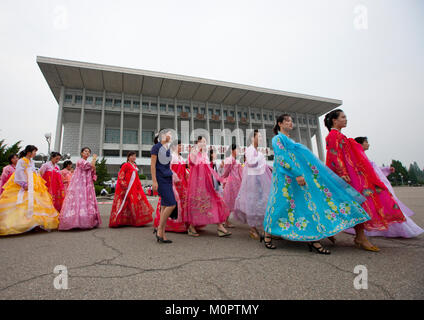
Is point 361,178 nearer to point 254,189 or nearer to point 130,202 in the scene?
point 254,189

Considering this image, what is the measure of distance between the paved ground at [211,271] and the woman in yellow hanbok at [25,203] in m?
1.17

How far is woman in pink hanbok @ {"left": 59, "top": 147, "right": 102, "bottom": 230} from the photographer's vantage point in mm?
4207

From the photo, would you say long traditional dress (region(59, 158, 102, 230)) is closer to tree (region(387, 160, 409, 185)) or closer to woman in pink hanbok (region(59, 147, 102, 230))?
woman in pink hanbok (region(59, 147, 102, 230))

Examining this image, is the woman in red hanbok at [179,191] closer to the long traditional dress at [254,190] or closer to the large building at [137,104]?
the long traditional dress at [254,190]

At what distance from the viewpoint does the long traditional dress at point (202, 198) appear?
138 inches

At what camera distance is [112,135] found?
3734 cm

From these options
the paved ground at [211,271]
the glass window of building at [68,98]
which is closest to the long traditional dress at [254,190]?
the paved ground at [211,271]

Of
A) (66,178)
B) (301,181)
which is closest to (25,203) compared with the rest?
(66,178)

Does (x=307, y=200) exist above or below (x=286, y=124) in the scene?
below

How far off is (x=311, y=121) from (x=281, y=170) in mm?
50989

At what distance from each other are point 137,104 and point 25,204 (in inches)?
1435

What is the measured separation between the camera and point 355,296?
1.32 m

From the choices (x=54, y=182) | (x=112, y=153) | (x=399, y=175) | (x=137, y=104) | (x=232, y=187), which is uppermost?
(x=137, y=104)

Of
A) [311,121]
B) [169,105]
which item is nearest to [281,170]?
[169,105]
